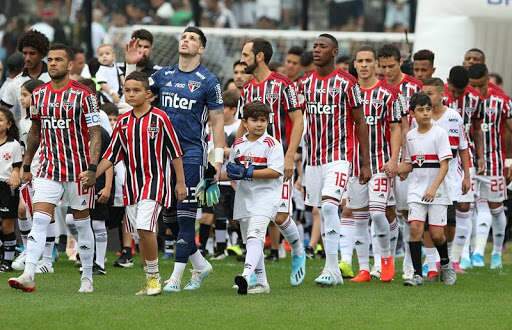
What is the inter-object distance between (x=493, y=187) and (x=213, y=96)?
206 inches

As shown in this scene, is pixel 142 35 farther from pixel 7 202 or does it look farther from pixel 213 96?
pixel 213 96

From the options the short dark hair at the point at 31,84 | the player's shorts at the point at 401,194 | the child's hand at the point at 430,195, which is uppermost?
the short dark hair at the point at 31,84

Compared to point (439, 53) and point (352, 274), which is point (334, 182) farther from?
point (439, 53)

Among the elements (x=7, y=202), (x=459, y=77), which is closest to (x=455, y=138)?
(x=459, y=77)

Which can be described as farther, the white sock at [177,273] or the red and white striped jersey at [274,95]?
the red and white striped jersey at [274,95]

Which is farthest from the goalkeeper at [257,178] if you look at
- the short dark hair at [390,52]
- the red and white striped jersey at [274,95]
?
the short dark hair at [390,52]

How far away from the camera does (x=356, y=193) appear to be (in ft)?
46.5

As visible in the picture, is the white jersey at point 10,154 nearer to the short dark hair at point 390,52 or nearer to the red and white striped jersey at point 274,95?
the red and white striped jersey at point 274,95

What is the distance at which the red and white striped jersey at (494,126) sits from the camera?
53.9 ft

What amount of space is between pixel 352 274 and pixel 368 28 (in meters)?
11.4

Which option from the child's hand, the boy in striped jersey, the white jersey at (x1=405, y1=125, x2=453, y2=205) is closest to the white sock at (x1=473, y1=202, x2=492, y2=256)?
the white jersey at (x1=405, y1=125, x2=453, y2=205)

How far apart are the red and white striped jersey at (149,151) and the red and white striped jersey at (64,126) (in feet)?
1.85

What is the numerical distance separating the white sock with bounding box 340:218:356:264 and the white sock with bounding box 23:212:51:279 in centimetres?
341

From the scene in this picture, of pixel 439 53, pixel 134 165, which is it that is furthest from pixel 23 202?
pixel 439 53
